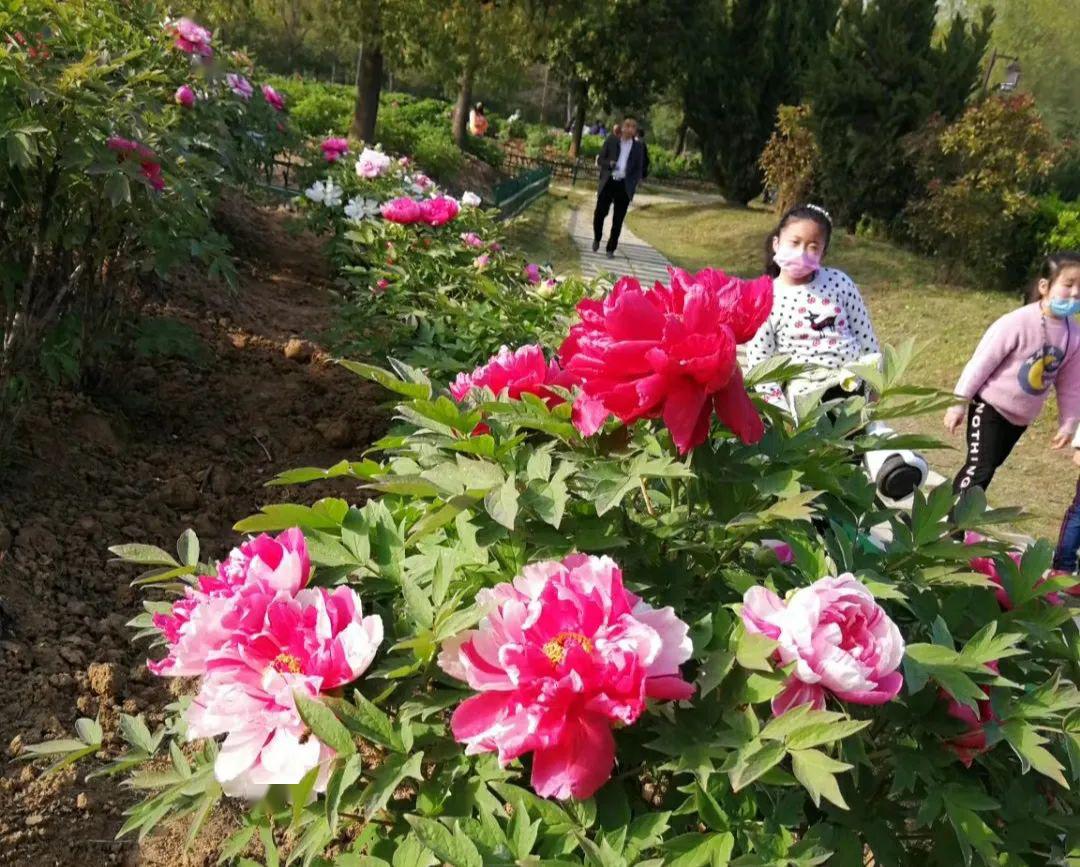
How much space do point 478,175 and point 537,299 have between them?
15623mm

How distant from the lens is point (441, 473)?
1.13 metres

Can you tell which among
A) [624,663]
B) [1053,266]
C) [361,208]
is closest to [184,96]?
[361,208]

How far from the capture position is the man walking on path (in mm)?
11828

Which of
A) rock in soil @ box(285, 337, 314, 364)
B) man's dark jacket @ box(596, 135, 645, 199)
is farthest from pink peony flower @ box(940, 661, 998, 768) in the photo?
man's dark jacket @ box(596, 135, 645, 199)

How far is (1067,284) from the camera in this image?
3912mm

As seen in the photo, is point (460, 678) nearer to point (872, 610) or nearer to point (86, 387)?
point (872, 610)

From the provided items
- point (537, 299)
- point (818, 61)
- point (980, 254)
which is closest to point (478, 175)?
point (818, 61)

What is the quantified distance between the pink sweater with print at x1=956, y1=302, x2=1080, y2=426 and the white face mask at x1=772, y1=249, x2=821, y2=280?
1.18 meters

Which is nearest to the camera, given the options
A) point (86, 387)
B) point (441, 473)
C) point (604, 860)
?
point (604, 860)

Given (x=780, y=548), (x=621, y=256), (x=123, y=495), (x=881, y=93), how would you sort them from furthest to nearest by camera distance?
(x=881, y=93), (x=621, y=256), (x=123, y=495), (x=780, y=548)

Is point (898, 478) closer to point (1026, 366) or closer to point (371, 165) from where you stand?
point (1026, 366)

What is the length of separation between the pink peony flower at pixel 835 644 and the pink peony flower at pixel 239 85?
513 centimetres

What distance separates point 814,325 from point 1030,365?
135 centimetres

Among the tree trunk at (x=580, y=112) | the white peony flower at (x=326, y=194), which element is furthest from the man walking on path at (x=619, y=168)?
the tree trunk at (x=580, y=112)
